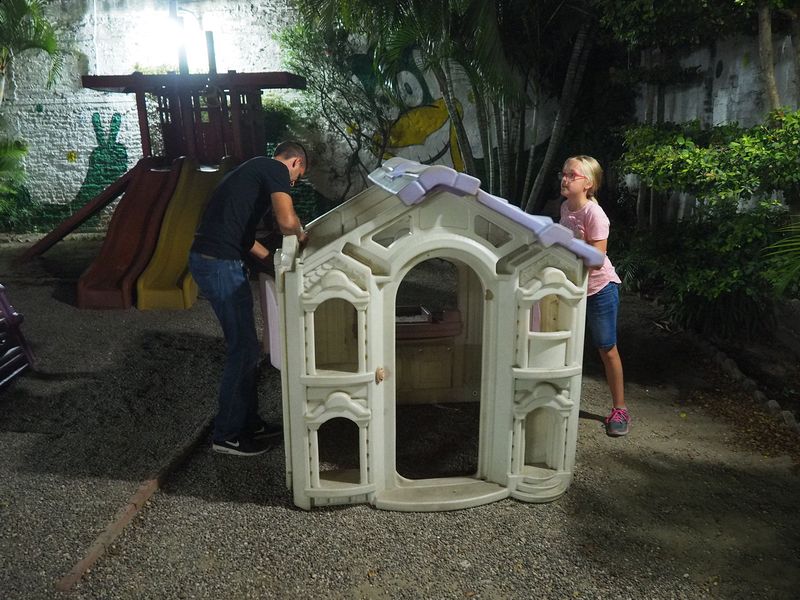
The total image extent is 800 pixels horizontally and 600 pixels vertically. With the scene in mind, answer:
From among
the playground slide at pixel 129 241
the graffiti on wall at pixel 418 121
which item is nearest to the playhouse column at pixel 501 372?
the playground slide at pixel 129 241

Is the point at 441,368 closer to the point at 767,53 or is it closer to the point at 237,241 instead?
the point at 237,241

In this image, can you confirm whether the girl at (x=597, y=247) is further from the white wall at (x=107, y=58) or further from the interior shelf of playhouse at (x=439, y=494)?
the white wall at (x=107, y=58)

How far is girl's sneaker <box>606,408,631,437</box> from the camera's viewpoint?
4.39 metres

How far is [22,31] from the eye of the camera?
10.7 meters

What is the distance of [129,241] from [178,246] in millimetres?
682

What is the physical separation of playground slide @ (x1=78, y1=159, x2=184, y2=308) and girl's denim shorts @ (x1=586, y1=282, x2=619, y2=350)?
5510mm

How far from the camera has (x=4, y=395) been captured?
5.08 meters

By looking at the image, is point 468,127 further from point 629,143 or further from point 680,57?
point 629,143

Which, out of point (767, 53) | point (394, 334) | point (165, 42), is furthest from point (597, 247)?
point (165, 42)

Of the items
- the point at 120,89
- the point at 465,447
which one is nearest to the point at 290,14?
the point at 120,89

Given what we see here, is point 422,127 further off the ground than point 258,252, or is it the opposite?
point 422,127

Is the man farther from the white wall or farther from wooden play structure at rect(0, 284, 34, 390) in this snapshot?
the white wall

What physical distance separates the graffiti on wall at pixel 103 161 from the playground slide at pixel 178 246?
3672 millimetres

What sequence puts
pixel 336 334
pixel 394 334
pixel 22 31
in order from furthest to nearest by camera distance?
pixel 22 31, pixel 336 334, pixel 394 334
